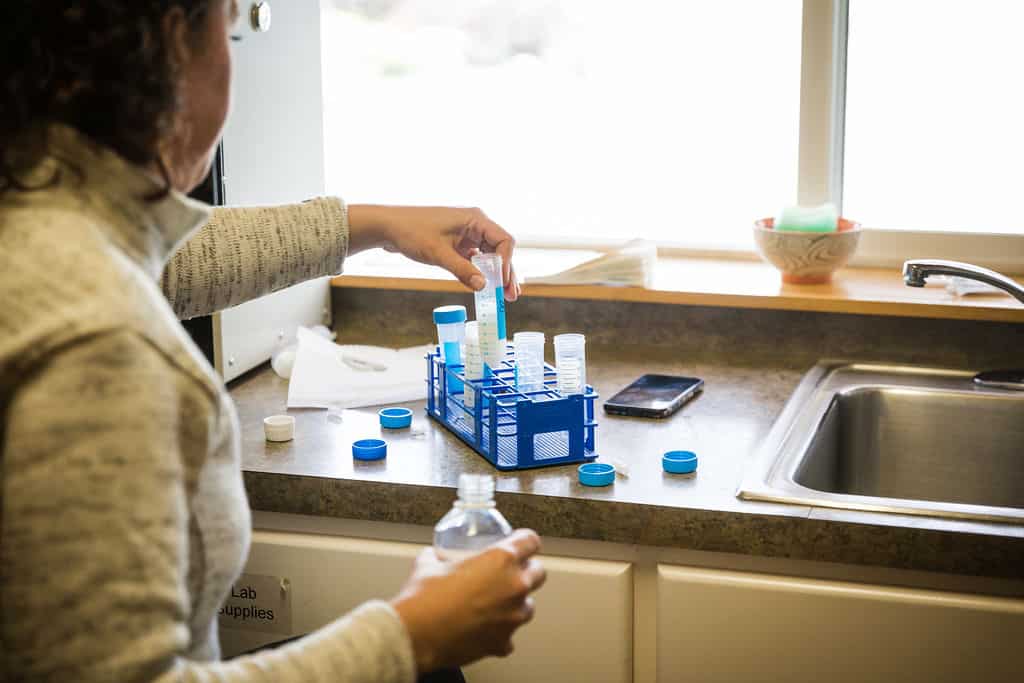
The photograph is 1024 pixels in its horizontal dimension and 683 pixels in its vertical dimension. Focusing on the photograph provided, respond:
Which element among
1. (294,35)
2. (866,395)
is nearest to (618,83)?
(294,35)

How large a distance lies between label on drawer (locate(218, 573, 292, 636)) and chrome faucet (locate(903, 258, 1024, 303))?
956 mm

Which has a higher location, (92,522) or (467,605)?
(92,522)

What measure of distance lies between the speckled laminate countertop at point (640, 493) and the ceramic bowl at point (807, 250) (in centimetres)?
26

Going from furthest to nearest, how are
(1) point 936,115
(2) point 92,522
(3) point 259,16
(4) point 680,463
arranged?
1. (1) point 936,115
2. (3) point 259,16
3. (4) point 680,463
4. (2) point 92,522

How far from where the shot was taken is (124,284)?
0.73m

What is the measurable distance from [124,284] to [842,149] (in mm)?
1651

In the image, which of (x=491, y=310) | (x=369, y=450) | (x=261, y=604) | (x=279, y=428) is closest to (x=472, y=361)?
(x=491, y=310)

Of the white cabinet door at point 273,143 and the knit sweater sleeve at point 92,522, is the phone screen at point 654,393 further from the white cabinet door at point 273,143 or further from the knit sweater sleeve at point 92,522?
the knit sweater sleeve at point 92,522

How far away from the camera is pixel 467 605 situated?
33.5 inches

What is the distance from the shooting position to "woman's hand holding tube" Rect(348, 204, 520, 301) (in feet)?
4.81

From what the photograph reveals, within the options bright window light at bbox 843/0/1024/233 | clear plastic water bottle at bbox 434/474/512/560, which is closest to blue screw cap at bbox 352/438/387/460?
clear plastic water bottle at bbox 434/474/512/560

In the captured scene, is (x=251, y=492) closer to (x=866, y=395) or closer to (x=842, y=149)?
(x=866, y=395)

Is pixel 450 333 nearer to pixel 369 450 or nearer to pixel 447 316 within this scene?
pixel 447 316

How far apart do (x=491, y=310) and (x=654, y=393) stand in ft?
1.11
